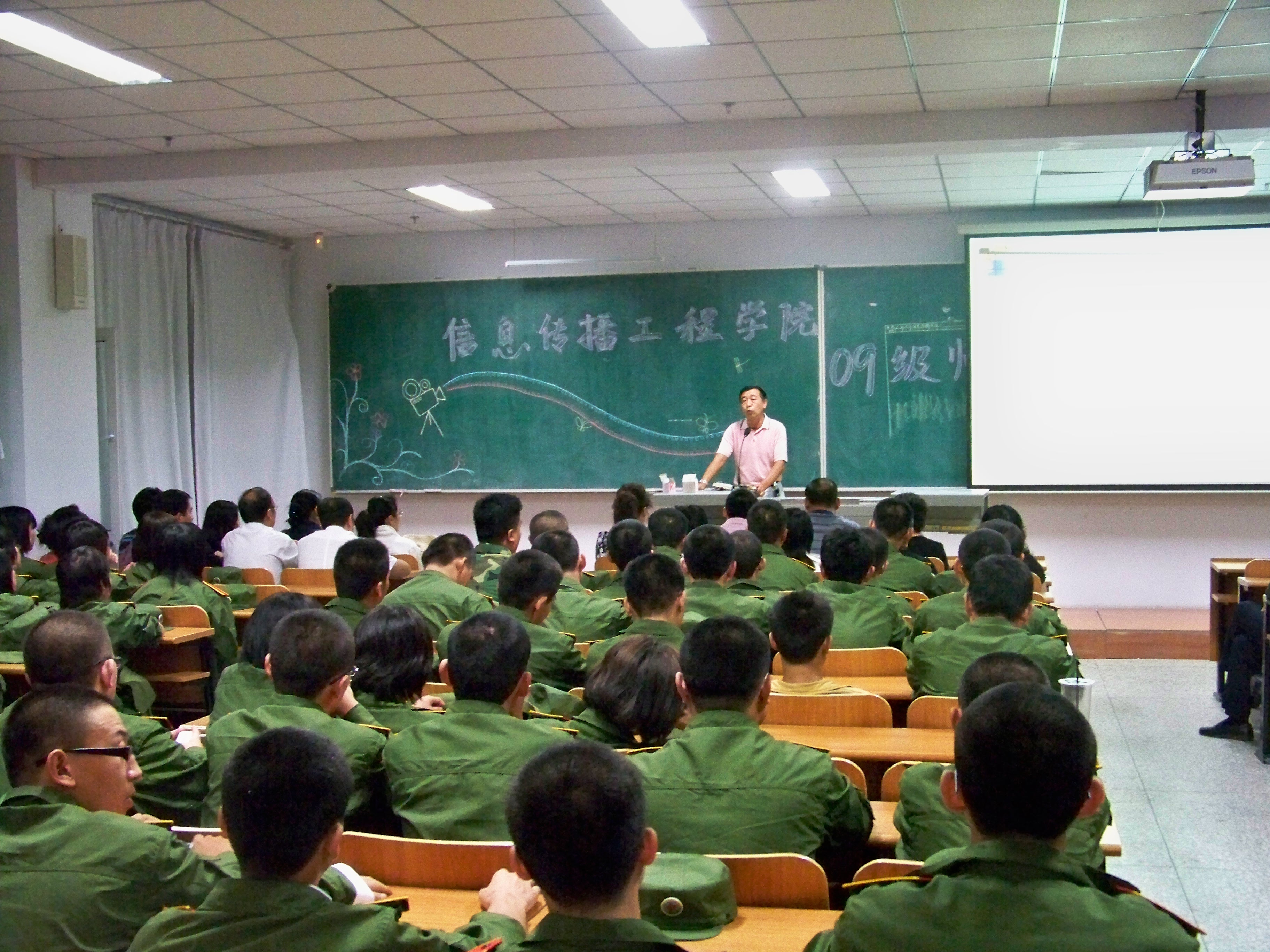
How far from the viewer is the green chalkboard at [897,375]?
9000 millimetres

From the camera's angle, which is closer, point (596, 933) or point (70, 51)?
point (596, 933)

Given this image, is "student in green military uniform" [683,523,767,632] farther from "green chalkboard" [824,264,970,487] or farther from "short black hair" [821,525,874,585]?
"green chalkboard" [824,264,970,487]

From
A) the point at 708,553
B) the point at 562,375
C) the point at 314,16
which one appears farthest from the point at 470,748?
the point at 562,375

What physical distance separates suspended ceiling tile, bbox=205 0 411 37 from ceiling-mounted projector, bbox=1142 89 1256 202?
3573mm

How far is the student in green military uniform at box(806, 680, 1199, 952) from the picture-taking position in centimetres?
143

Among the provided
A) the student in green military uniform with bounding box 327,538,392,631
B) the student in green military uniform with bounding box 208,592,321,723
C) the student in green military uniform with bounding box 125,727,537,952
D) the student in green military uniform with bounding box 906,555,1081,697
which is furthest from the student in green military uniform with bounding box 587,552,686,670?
the student in green military uniform with bounding box 125,727,537,952

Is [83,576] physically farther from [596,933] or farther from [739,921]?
[596,933]

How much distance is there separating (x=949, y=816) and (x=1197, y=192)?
16.2 ft

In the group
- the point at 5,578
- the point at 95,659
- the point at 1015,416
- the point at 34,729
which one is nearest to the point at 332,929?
the point at 34,729

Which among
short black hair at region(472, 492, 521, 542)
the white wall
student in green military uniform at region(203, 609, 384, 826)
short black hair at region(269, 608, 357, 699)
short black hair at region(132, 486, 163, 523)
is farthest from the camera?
the white wall

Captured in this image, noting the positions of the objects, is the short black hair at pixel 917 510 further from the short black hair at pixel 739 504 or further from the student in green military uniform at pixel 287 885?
the student in green military uniform at pixel 287 885

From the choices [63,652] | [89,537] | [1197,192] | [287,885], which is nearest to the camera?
[287,885]

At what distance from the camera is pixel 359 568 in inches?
160

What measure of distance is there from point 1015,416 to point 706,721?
7014mm
